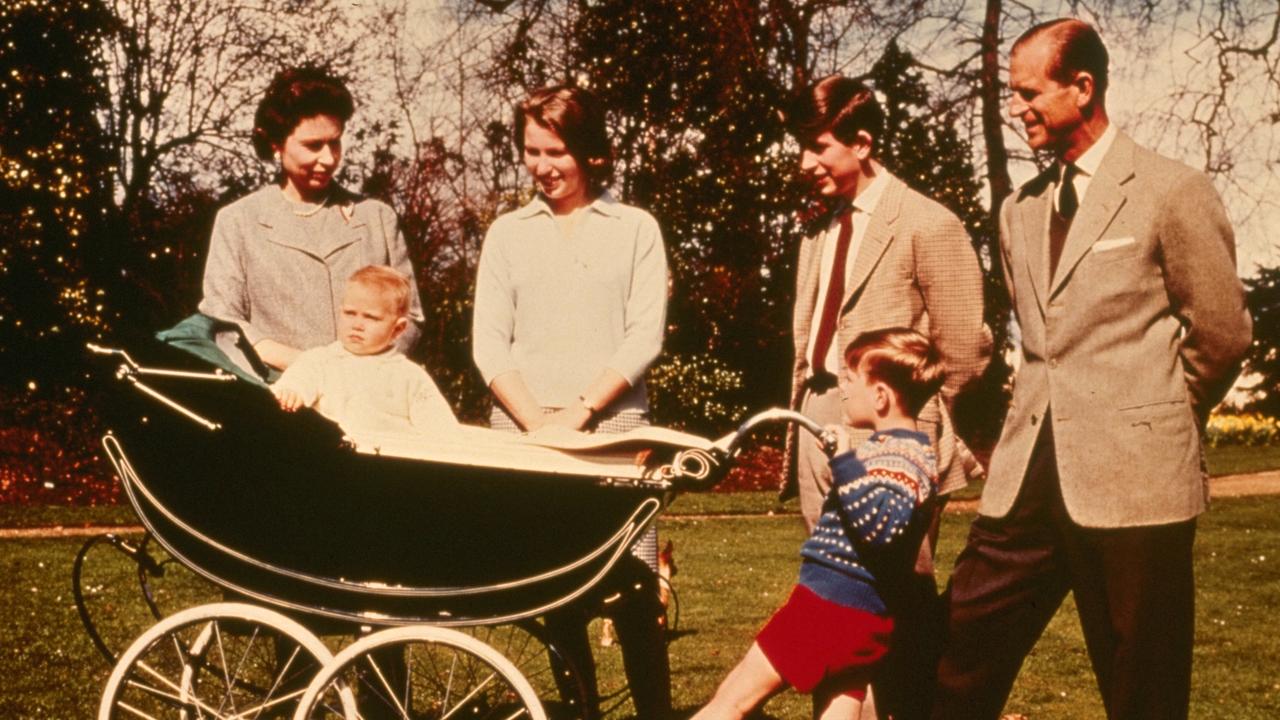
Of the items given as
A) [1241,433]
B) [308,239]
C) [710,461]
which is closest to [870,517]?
[710,461]

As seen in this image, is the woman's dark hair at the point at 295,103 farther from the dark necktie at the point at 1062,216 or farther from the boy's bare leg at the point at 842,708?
the boy's bare leg at the point at 842,708

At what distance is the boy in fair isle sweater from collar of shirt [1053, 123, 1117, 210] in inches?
22.3

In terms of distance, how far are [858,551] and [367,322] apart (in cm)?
149

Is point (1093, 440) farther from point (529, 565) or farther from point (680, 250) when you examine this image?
point (680, 250)

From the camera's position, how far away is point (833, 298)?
420 cm

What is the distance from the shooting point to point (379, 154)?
2072cm

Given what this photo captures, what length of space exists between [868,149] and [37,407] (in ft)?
60.8

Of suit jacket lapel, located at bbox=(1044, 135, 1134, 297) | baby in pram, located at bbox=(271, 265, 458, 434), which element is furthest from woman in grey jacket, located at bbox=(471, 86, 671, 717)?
suit jacket lapel, located at bbox=(1044, 135, 1134, 297)

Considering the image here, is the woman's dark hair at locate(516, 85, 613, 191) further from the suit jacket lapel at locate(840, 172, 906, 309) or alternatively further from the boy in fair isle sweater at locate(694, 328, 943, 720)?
the boy in fair isle sweater at locate(694, 328, 943, 720)

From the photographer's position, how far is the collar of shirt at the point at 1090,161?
142 inches

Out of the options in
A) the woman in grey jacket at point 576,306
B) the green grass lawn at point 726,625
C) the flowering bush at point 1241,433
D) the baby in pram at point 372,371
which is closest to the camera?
the baby in pram at point 372,371

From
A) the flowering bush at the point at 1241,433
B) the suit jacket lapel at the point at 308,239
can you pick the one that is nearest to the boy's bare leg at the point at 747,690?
the suit jacket lapel at the point at 308,239

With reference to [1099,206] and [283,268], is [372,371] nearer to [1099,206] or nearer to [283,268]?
[283,268]

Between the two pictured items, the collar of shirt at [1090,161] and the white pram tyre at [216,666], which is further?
the collar of shirt at [1090,161]
